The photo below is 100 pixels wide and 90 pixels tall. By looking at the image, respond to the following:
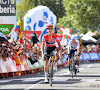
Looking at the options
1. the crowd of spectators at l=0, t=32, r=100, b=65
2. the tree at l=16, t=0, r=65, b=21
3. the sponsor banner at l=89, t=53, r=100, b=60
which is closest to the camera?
the crowd of spectators at l=0, t=32, r=100, b=65

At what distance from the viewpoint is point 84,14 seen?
5572cm

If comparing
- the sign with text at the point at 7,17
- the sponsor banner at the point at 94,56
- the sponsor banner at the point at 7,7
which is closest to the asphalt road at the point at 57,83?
the sign with text at the point at 7,17

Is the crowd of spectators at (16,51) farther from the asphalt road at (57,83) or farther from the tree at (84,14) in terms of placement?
the tree at (84,14)

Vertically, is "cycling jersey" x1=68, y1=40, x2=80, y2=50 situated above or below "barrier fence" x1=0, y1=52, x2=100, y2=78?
above

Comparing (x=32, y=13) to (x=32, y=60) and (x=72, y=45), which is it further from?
(x=72, y=45)

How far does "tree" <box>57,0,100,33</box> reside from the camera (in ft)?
179

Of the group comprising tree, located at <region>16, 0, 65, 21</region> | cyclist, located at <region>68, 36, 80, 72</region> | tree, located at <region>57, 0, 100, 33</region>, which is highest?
tree, located at <region>16, 0, 65, 21</region>

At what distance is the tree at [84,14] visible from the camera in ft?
179

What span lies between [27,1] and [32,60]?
165 ft

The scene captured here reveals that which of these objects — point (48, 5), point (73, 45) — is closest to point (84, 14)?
point (48, 5)

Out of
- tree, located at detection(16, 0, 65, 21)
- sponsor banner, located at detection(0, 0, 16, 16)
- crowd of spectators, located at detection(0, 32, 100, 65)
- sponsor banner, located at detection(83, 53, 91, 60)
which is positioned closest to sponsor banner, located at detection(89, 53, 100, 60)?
sponsor banner, located at detection(83, 53, 91, 60)

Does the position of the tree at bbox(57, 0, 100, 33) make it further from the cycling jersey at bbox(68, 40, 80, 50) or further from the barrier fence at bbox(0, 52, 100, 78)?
the cycling jersey at bbox(68, 40, 80, 50)

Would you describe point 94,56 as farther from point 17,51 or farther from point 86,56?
point 17,51

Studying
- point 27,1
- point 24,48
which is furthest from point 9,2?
point 27,1
